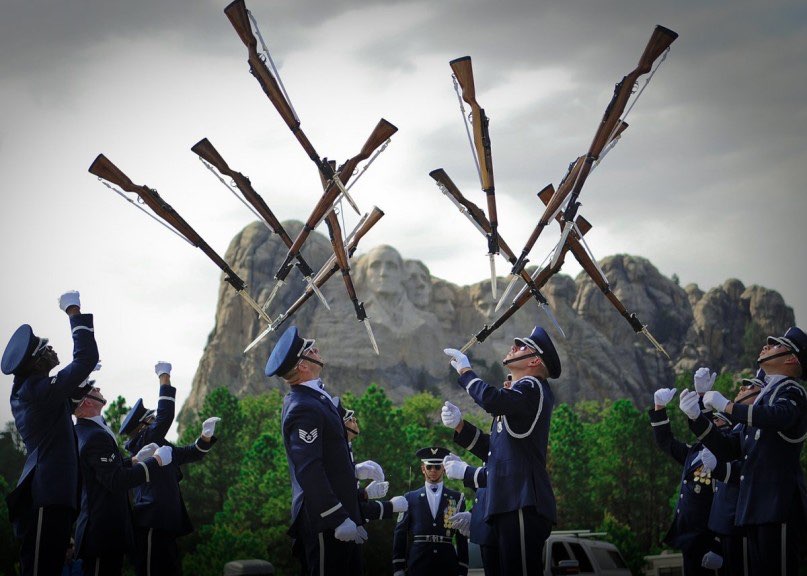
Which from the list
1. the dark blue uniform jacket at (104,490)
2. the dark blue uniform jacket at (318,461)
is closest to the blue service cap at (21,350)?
the dark blue uniform jacket at (104,490)

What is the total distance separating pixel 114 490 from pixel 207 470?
3708 cm

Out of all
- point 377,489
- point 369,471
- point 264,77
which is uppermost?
point 264,77

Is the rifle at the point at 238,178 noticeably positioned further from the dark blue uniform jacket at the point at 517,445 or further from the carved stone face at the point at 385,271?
the carved stone face at the point at 385,271

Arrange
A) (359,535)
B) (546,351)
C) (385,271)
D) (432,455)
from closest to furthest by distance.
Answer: (359,535)
(546,351)
(432,455)
(385,271)

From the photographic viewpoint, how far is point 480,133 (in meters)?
12.6

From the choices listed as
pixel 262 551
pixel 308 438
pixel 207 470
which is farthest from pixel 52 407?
pixel 207 470

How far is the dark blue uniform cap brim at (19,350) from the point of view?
8531 mm

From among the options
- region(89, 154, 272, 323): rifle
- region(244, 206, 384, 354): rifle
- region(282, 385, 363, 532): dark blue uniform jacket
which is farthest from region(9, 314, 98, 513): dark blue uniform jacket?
region(244, 206, 384, 354): rifle

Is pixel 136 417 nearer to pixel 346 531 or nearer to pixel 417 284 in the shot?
pixel 346 531

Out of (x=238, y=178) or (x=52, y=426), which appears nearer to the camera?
(x=52, y=426)

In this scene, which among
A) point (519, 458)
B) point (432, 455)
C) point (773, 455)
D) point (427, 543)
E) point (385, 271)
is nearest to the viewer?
point (519, 458)

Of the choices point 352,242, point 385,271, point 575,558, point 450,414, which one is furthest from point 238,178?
point 385,271

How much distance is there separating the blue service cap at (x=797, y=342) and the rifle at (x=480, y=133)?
3852 mm

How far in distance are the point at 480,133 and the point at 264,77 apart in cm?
278
